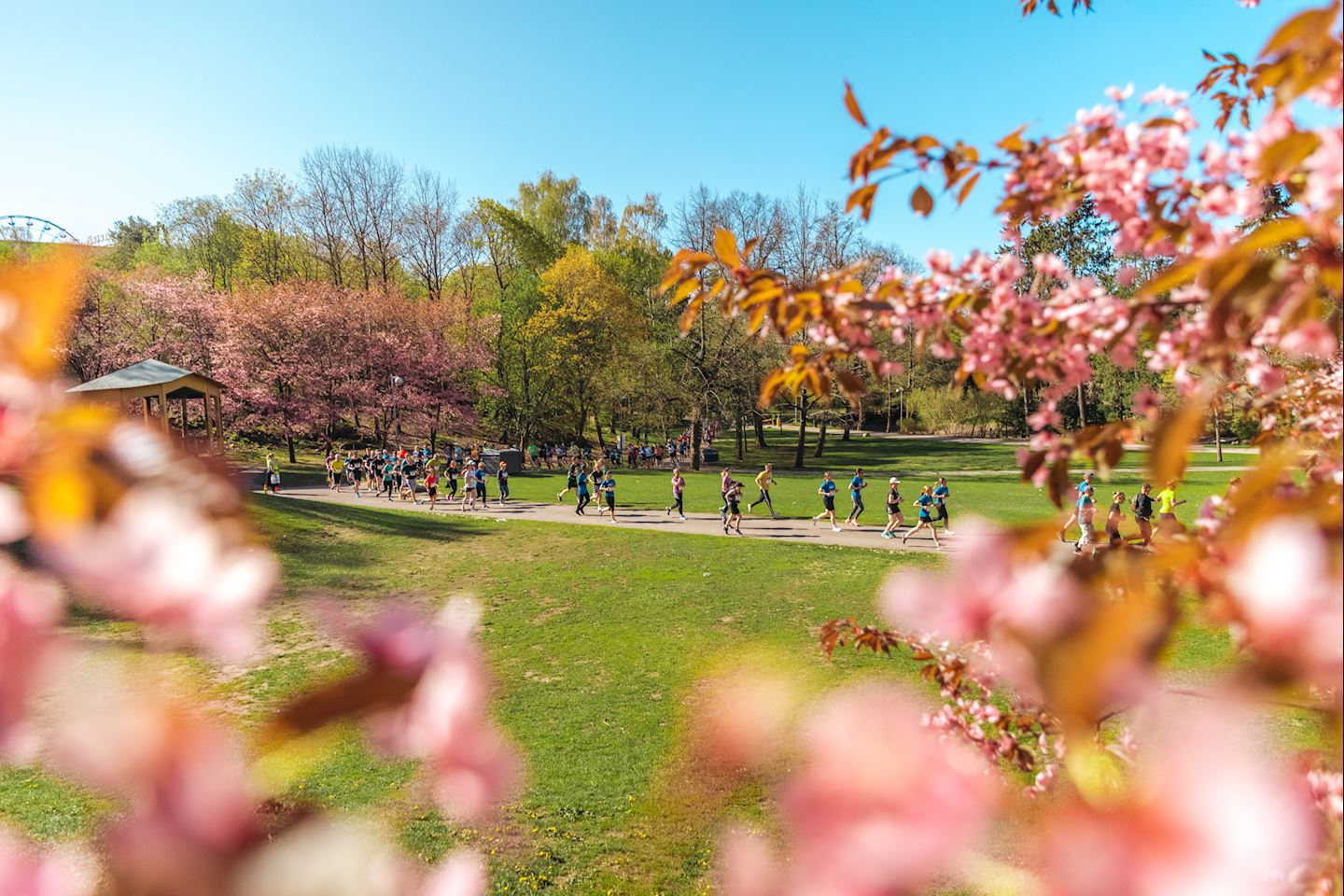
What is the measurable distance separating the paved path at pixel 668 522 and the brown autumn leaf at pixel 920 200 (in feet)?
47.1

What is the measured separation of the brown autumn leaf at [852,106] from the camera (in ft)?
4.10

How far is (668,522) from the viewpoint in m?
19.1

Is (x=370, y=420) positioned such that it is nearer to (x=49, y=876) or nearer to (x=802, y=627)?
(x=802, y=627)

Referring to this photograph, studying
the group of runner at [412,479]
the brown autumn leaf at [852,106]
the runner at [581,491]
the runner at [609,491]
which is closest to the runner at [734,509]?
the runner at [609,491]

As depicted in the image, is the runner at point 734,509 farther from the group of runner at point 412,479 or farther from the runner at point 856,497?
the group of runner at point 412,479

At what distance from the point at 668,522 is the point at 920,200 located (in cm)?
1766

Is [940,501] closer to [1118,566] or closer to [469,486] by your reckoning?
[469,486]

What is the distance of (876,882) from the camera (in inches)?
21.6

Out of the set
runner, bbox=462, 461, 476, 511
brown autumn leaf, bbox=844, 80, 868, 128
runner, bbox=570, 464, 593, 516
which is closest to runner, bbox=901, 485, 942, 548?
runner, bbox=570, 464, 593, 516

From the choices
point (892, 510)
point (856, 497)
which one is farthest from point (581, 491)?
point (892, 510)

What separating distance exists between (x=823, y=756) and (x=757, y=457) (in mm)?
41544

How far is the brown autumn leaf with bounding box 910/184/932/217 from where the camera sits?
1.57 m

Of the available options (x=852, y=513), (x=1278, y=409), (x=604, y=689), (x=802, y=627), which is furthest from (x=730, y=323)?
(x=1278, y=409)

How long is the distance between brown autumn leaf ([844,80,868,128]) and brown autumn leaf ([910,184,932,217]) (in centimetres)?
32
